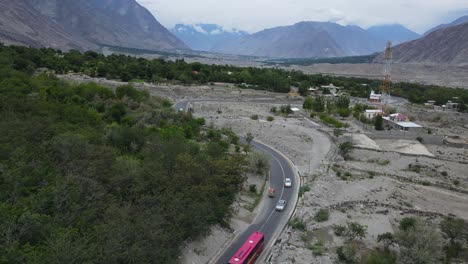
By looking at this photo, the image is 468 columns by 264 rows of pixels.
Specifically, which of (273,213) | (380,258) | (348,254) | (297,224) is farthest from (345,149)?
(380,258)

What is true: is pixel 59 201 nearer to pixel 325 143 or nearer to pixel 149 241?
pixel 149 241

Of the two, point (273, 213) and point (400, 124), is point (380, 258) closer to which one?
point (273, 213)

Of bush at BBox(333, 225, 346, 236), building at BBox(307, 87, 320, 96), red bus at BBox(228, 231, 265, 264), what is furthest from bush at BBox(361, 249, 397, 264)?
building at BBox(307, 87, 320, 96)

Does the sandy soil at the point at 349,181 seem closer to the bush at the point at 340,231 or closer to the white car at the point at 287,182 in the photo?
the bush at the point at 340,231

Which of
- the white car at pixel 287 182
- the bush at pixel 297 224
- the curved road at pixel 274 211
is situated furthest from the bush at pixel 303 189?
the bush at pixel 297 224

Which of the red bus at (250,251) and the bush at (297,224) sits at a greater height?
the red bus at (250,251)

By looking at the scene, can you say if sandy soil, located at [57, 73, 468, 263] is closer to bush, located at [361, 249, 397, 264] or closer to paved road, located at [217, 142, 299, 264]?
paved road, located at [217, 142, 299, 264]
